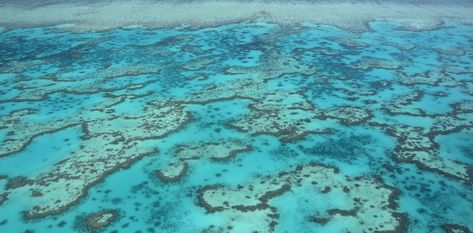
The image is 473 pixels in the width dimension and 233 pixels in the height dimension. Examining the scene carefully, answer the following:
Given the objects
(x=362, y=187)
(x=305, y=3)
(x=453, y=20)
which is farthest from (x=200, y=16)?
(x=362, y=187)

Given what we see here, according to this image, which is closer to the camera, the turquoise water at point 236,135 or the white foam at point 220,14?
the turquoise water at point 236,135

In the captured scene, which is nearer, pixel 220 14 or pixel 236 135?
pixel 236 135

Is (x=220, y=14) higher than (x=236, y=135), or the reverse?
(x=220, y=14)

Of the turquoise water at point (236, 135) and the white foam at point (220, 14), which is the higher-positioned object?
the white foam at point (220, 14)

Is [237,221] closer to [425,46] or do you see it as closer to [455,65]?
[455,65]
